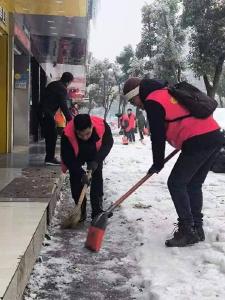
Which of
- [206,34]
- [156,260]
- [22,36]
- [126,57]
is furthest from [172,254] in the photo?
[126,57]

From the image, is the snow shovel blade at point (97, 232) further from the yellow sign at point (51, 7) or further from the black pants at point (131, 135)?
the black pants at point (131, 135)

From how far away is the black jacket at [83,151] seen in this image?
5418mm

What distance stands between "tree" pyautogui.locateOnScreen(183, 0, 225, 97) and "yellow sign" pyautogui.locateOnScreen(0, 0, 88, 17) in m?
8.29

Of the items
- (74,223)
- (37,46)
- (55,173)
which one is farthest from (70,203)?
(37,46)

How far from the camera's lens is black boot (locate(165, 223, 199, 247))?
4.73 metres

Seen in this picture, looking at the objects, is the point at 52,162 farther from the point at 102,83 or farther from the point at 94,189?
the point at 102,83

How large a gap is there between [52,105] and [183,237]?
4038 mm

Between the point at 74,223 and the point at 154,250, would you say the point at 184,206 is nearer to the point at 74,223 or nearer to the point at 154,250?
the point at 154,250

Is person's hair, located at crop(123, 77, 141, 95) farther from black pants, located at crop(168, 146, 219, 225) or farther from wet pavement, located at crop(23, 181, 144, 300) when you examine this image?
wet pavement, located at crop(23, 181, 144, 300)

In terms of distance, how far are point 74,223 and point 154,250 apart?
1.12 meters

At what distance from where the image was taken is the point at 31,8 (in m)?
9.66

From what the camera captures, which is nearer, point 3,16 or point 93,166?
point 93,166

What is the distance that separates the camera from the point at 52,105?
818 centimetres

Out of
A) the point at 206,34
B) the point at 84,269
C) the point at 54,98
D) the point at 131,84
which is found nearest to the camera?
the point at 84,269
